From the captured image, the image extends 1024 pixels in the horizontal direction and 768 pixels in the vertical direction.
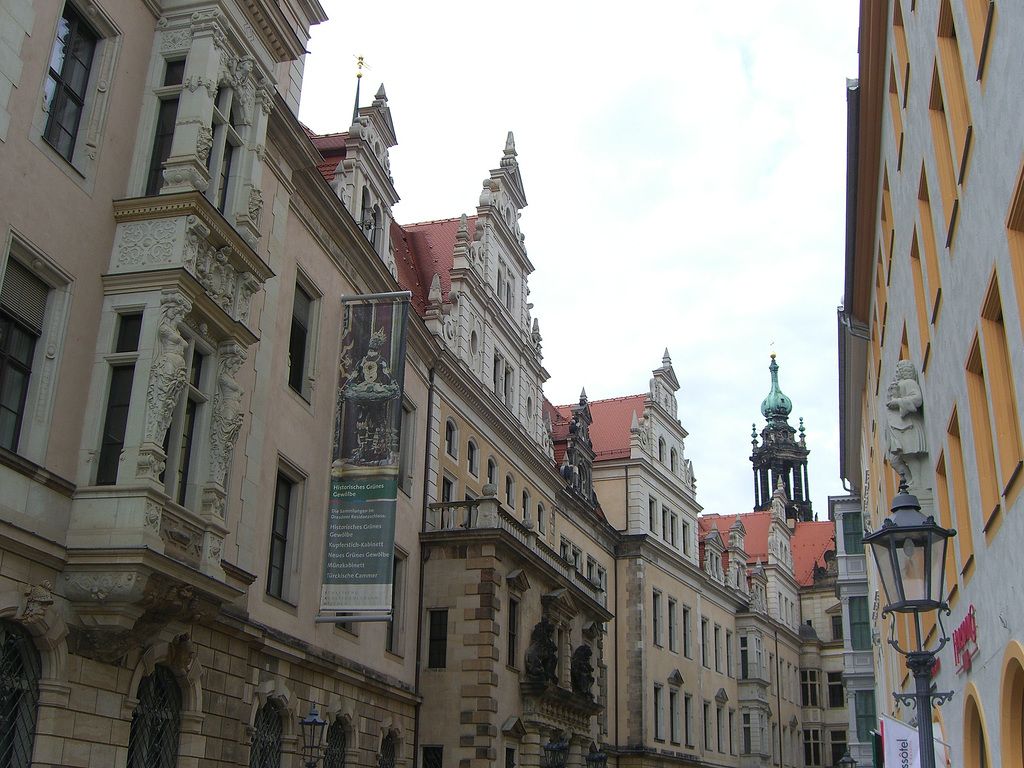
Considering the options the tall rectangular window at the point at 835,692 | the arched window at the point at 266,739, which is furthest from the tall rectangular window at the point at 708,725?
the arched window at the point at 266,739

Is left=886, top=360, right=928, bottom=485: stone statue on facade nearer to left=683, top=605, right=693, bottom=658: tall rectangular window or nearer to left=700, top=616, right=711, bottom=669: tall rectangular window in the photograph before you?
left=683, top=605, right=693, bottom=658: tall rectangular window

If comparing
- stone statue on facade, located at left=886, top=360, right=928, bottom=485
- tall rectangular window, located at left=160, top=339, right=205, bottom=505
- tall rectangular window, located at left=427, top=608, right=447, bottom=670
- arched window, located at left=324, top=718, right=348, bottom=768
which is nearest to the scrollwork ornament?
tall rectangular window, located at left=160, top=339, right=205, bottom=505

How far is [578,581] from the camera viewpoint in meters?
36.1

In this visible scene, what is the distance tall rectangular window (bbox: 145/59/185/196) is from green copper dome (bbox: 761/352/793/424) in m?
88.8

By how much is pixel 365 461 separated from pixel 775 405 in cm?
8437

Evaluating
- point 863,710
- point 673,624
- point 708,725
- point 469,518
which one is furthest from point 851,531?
point 469,518

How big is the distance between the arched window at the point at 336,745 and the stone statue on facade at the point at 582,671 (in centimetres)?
1208

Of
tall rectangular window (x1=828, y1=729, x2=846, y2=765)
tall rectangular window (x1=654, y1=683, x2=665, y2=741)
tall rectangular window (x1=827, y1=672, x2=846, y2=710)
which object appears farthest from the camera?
tall rectangular window (x1=827, y1=672, x2=846, y2=710)

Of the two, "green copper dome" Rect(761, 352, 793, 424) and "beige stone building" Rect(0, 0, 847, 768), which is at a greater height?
"green copper dome" Rect(761, 352, 793, 424)

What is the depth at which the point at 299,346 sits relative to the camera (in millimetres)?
22703

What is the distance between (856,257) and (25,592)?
18.3 m

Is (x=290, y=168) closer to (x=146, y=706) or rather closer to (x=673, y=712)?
(x=146, y=706)

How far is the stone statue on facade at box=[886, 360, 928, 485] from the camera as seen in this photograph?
15.7 m

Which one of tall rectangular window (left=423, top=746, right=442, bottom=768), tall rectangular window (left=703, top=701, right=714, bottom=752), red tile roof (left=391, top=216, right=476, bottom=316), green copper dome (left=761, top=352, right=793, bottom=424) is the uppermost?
green copper dome (left=761, top=352, right=793, bottom=424)
